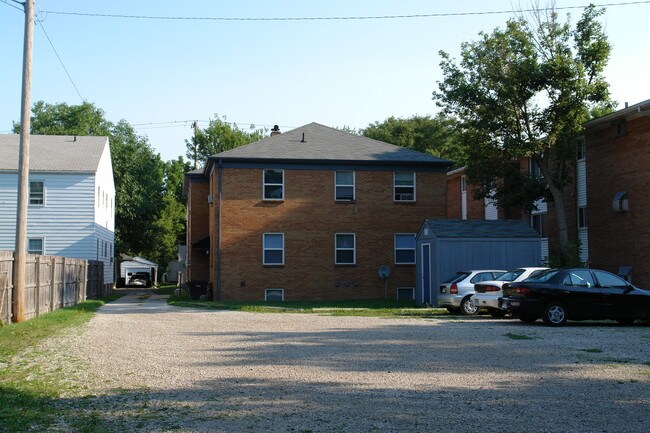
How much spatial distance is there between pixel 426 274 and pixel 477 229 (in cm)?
266

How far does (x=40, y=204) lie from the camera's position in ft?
126

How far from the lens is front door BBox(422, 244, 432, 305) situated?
28594mm

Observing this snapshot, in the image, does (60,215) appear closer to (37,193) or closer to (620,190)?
(37,193)

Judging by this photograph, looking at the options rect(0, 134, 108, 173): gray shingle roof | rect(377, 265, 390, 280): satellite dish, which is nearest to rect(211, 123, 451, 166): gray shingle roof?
rect(377, 265, 390, 280): satellite dish

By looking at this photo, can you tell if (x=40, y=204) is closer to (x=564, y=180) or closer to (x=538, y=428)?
(x=564, y=180)

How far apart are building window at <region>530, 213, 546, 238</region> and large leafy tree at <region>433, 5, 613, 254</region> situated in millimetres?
4574

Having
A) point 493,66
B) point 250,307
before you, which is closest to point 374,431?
point 250,307

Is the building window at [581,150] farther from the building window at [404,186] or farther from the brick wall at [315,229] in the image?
the building window at [404,186]

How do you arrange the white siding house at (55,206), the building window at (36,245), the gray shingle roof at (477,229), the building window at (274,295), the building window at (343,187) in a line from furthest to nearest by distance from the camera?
the building window at (36,245) → the white siding house at (55,206) → the building window at (343,187) → the building window at (274,295) → the gray shingle roof at (477,229)

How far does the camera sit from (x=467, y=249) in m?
28.2

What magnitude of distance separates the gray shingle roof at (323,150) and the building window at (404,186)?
81 centimetres

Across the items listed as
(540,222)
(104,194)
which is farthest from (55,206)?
(540,222)

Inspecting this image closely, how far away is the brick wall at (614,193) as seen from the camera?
29.1 meters

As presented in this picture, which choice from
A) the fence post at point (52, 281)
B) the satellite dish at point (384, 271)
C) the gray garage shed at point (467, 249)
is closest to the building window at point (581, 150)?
the gray garage shed at point (467, 249)
